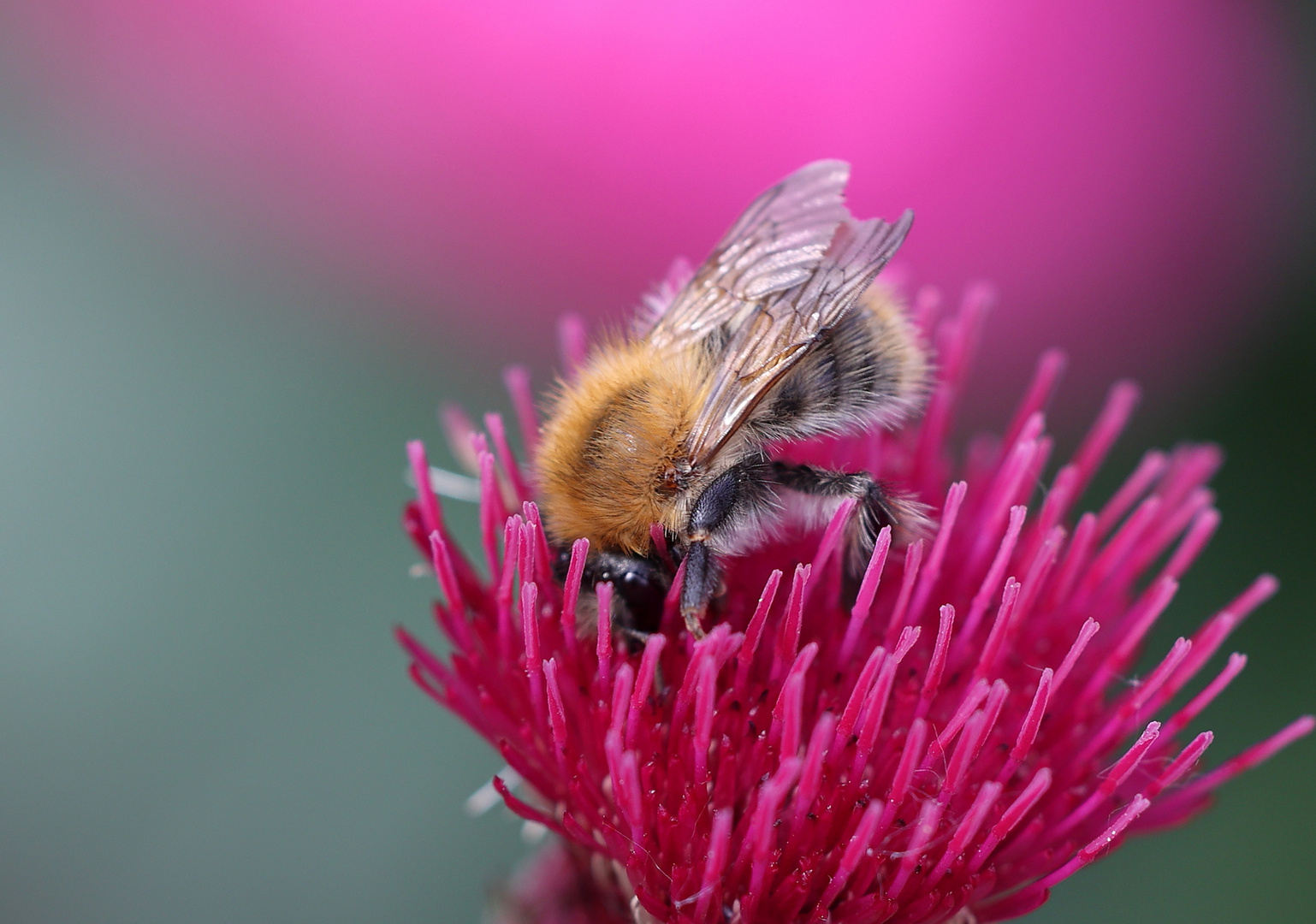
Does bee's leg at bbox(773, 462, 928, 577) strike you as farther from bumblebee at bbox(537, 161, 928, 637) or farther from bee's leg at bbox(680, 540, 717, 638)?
bee's leg at bbox(680, 540, 717, 638)

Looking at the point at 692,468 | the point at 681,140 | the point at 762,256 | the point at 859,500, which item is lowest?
the point at 859,500

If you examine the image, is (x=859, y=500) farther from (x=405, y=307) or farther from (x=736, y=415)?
(x=405, y=307)

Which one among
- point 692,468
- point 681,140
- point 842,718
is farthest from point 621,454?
point 681,140

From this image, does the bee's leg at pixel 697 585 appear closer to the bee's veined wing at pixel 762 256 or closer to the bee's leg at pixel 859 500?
the bee's leg at pixel 859 500

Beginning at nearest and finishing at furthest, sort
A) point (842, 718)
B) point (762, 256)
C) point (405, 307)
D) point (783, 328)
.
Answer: point (842, 718) → point (783, 328) → point (762, 256) → point (405, 307)

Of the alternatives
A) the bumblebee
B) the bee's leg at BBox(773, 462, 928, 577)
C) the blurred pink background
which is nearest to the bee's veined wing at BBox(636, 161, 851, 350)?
the bumblebee
